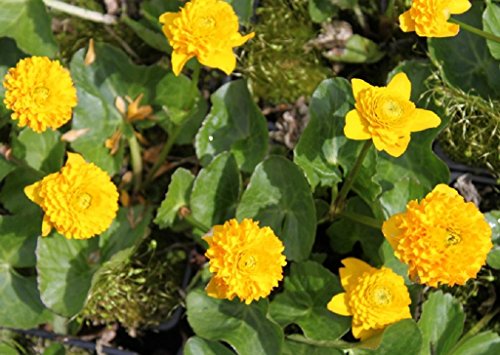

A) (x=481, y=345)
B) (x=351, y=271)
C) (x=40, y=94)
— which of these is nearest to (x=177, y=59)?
(x=40, y=94)

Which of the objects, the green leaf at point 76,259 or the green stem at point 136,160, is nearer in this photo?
the green leaf at point 76,259

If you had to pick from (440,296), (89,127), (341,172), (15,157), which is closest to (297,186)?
(341,172)

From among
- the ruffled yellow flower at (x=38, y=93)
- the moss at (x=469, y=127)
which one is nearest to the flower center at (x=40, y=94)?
the ruffled yellow flower at (x=38, y=93)

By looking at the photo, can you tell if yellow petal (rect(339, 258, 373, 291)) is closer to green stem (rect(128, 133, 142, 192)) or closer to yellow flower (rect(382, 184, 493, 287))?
yellow flower (rect(382, 184, 493, 287))

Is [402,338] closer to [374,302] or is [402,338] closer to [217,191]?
[374,302]

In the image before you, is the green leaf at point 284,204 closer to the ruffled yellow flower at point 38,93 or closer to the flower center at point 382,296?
the flower center at point 382,296

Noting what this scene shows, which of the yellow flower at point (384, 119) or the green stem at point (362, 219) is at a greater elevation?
the yellow flower at point (384, 119)

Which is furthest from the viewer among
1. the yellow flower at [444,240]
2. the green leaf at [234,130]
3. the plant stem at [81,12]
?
the plant stem at [81,12]

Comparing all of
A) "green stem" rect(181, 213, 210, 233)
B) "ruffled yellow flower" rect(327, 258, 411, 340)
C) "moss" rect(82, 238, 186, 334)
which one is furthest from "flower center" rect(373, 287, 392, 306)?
"moss" rect(82, 238, 186, 334)
